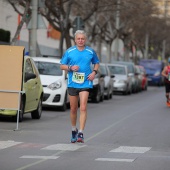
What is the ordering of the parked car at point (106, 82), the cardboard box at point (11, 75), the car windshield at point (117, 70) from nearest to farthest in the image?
1. the cardboard box at point (11, 75)
2. the parked car at point (106, 82)
3. the car windshield at point (117, 70)

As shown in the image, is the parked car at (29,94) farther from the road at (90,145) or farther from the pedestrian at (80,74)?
the pedestrian at (80,74)

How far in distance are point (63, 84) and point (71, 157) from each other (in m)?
11.9

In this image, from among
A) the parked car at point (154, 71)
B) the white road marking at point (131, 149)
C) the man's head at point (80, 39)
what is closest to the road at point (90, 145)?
the white road marking at point (131, 149)

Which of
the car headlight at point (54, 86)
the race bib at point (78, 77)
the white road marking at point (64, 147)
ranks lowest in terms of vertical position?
the white road marking at point (64, 147)

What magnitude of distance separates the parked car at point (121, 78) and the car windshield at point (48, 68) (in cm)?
1587

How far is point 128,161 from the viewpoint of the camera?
9.96 m

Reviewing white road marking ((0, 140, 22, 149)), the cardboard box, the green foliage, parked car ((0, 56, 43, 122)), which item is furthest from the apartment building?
white road marking ((0, 140, 22, 149))

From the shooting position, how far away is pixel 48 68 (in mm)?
22875

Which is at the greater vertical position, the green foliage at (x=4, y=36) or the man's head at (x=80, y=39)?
the man's head at (x=80, y=39)

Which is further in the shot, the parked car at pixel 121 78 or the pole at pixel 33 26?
the parked car at pixel 121 78

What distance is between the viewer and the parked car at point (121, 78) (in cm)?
3872

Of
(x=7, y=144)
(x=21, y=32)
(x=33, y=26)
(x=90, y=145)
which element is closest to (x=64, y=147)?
(x=90, y=145)

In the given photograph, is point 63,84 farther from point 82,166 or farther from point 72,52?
point 82,166

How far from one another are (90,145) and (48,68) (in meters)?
10.9
